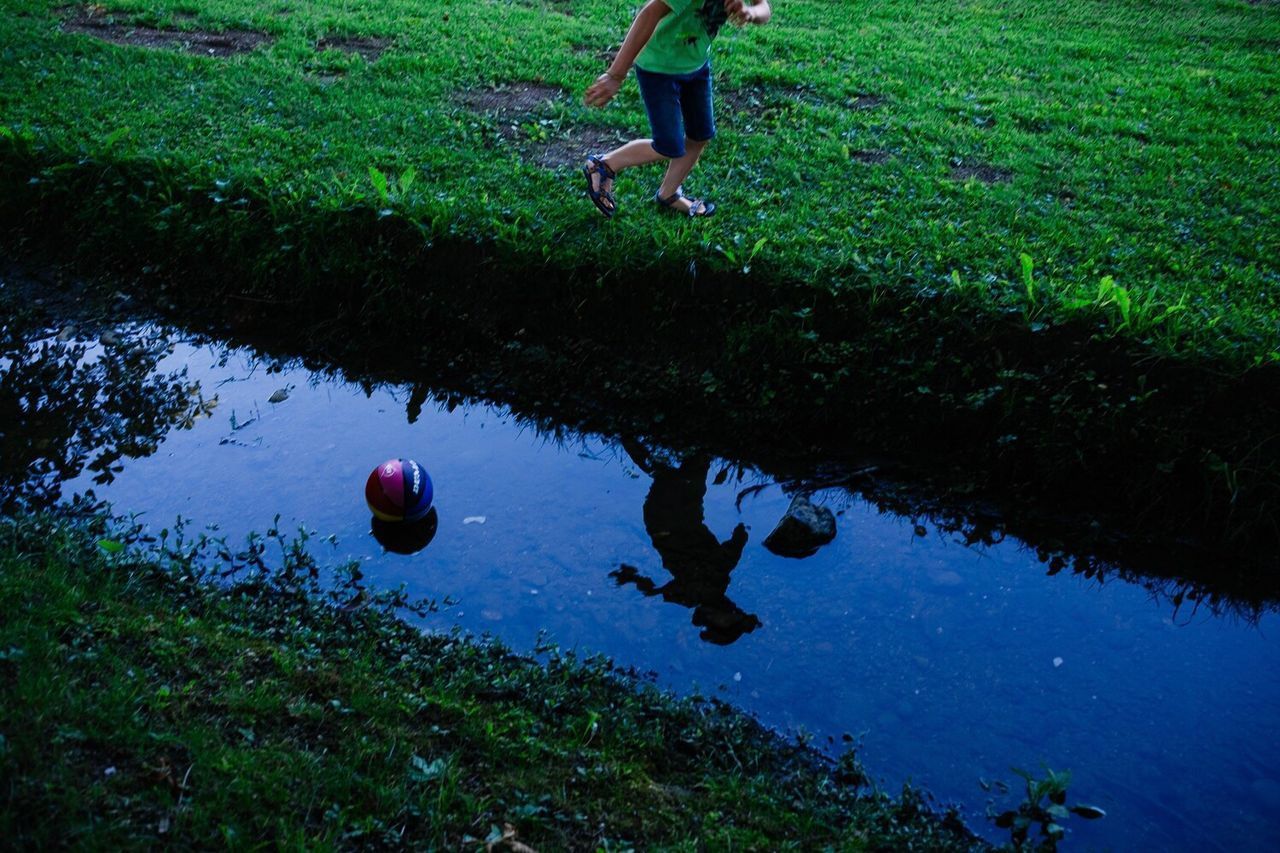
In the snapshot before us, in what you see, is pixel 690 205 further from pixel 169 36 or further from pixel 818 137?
pixel 169 36

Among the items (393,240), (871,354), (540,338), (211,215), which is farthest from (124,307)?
(871,354)

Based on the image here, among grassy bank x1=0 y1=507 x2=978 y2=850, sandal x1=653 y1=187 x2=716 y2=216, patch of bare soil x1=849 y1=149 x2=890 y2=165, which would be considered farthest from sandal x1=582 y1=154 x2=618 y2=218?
grassy bank x1=0 y1=507 x2=978 y2=850

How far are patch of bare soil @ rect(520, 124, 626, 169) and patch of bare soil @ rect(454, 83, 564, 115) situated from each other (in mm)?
679

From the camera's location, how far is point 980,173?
771 centimetres

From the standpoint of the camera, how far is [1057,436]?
Result: 543 cm

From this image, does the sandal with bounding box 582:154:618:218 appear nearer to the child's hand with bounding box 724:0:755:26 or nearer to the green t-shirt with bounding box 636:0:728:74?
the green t-shirt with bounding box 636:0:728:74

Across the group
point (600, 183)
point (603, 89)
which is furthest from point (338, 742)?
point (600, 183)

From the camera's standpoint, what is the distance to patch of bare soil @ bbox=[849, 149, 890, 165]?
7855mm

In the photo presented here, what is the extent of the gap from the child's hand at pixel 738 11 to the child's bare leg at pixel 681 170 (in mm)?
914

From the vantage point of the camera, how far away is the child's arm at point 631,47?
605 cm

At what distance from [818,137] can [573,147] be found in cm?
187

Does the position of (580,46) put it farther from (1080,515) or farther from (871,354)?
(1080,515)

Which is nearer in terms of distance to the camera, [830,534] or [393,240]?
[830,534]

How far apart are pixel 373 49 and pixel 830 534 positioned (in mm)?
7146
